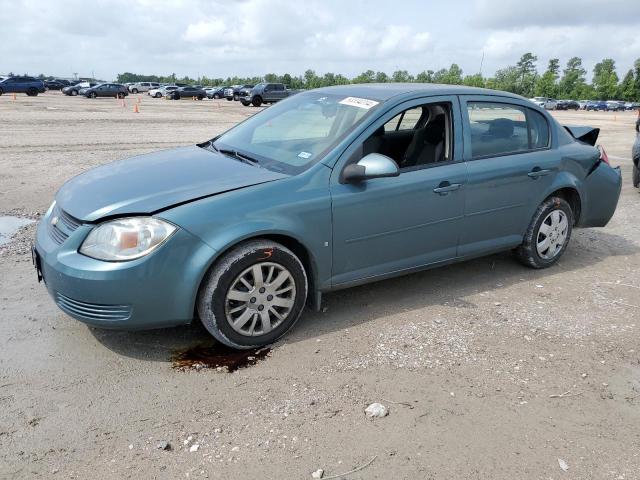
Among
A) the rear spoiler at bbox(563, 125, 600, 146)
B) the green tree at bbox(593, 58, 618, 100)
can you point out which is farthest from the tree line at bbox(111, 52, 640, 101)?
the rear spoiler at bbox(563, 125, 600, 146)

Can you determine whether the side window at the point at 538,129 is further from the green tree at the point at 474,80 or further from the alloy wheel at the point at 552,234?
the green tree at the point at 474,80

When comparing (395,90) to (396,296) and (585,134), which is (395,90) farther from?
(585,134)

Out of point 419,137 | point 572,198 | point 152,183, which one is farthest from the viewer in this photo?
point 572,198

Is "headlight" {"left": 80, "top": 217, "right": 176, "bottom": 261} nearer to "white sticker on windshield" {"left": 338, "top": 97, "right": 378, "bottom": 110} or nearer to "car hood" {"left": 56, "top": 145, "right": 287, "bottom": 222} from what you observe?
"car hood" {"left": 56, "top": 145, "right": 287, "bottom": 222}

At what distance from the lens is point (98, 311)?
3244 millimetres

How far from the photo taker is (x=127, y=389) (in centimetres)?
315

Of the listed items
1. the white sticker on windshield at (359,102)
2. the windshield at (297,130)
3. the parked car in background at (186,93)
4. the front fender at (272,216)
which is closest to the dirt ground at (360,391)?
the front fender at (272,216)

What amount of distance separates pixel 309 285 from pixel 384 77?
104 metres

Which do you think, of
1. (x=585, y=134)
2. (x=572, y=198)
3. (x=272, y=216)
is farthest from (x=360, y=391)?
(x=585, y=134)

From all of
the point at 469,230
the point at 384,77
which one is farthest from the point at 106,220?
the point at 384,77

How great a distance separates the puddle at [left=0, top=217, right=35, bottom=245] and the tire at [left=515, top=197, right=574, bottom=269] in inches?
199

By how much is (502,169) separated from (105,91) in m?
50.0

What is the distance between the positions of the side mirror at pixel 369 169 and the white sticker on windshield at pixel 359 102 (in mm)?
542

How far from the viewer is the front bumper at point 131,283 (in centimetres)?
317
